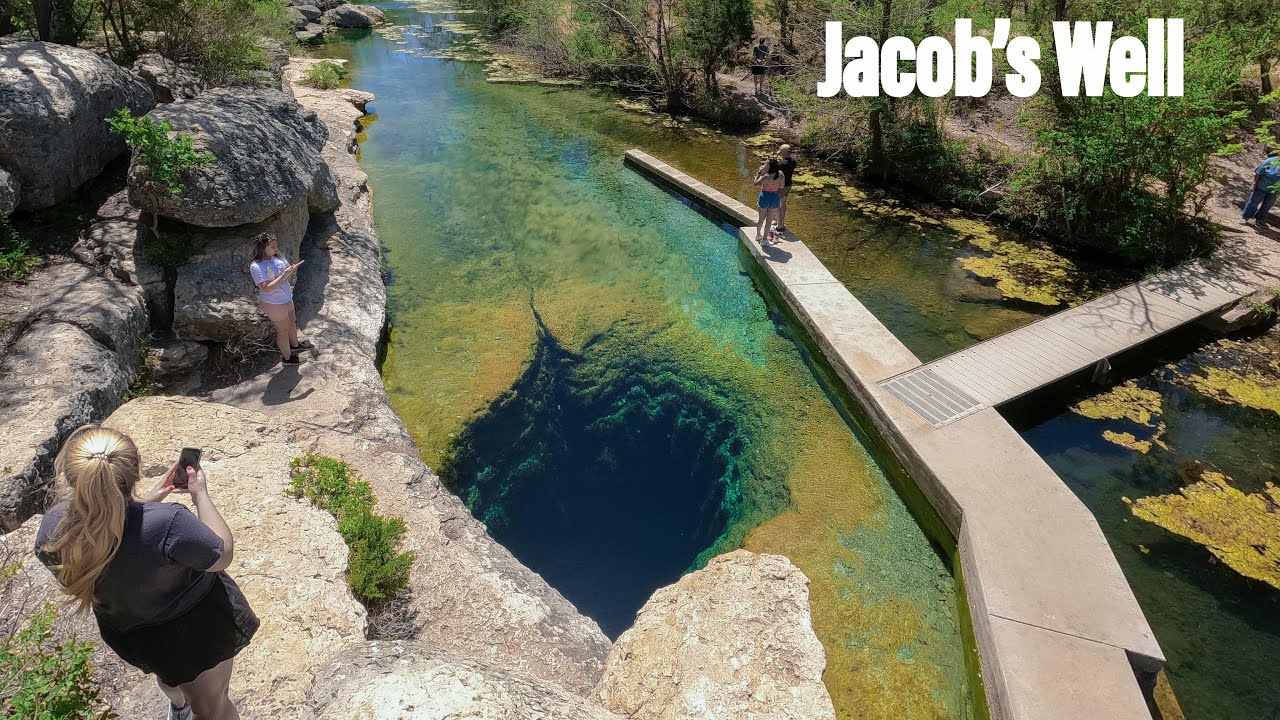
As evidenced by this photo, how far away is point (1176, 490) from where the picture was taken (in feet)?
19.6

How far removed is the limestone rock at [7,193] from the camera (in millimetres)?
6078

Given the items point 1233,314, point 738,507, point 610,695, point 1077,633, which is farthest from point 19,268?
point 1233,314

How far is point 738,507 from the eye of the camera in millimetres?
6129

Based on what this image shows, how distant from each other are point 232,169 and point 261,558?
4754 mm

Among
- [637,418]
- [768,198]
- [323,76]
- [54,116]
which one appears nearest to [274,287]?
[54,116]

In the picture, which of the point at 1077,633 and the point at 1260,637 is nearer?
the point at 1077,633

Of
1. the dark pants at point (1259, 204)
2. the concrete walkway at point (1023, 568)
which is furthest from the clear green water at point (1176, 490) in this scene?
the dark pants at point (1259, 204)

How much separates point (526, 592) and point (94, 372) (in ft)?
13.3

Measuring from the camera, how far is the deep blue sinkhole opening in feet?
19.4

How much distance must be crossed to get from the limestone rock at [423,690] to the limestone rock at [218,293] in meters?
4.61

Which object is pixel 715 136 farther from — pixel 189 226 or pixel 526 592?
pixel 526 592

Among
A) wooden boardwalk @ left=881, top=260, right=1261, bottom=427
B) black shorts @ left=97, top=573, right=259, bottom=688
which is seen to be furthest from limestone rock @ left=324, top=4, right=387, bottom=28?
black shorts @ left=97, top=573, right=259, bottom=688

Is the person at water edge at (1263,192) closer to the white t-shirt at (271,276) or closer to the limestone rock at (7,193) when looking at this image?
the white t-shirt at (271,276)

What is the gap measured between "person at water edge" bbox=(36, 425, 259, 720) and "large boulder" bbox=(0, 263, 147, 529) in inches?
93.0
